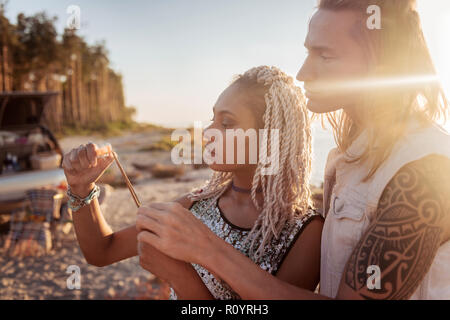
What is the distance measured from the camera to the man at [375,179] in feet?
3.22

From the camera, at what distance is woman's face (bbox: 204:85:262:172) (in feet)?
5.41

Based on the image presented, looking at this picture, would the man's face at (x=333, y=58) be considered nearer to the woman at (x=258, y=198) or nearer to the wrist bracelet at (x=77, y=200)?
the woman at (x=258, y=198)

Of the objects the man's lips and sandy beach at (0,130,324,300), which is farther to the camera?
sandy beach at (0,130,324,300)

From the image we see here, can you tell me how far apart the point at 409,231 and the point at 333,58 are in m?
0.62

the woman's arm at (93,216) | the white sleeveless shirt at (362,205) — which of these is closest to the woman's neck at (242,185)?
the woman's arm at (93,216)

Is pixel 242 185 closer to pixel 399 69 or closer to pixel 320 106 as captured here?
pixel 320 106

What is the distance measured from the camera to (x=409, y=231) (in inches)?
38.4

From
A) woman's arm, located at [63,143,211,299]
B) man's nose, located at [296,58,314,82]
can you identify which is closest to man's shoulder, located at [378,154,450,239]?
man's nose, located at [296,58,314,82]

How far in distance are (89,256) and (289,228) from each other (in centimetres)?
110

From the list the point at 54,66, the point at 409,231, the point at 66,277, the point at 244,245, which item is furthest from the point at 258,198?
the point at 54,66

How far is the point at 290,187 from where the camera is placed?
1.71 meters

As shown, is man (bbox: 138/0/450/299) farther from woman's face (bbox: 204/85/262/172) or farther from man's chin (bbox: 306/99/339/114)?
woman's face (bbox: 204/85/262/172)
